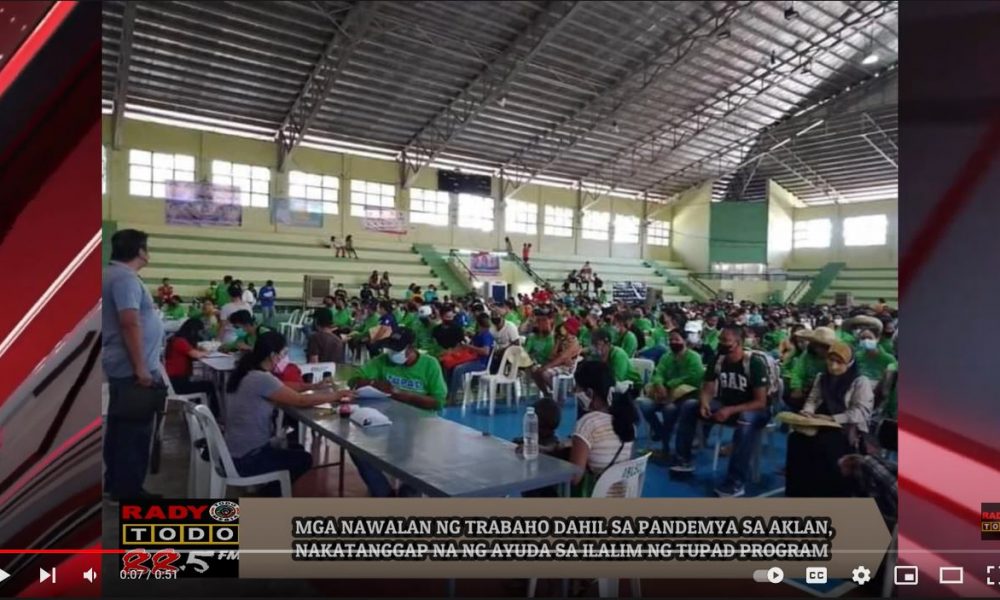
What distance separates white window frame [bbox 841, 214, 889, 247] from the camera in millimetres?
1925

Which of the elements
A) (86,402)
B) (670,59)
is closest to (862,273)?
(670,59)

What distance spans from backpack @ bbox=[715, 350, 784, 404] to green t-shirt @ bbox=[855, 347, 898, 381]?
1.46 ft

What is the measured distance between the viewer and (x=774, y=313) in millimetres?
2697

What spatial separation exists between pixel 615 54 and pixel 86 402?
285 centimetres

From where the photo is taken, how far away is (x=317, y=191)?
7.12 feet

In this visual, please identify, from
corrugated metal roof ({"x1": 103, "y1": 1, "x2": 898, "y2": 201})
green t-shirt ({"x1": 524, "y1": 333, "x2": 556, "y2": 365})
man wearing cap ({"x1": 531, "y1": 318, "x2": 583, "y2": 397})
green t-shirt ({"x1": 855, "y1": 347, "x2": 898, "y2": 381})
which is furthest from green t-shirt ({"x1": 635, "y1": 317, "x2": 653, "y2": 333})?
green t-shirt ({"x1": 855, "y1": 347, "x2": 898, "y2": 381})

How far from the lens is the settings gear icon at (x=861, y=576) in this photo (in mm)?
1871

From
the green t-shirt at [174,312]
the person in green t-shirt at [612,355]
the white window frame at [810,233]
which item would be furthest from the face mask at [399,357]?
the white window frame at [810,233]

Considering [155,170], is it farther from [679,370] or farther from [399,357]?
[679,370]

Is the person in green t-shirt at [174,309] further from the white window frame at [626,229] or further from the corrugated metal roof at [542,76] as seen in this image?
the white window frame at [626,229]

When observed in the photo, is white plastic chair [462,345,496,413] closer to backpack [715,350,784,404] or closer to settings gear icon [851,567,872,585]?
backpack [715,350,784,404]

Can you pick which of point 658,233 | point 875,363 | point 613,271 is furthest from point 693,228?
point 875,363

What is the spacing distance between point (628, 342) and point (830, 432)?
1.21 metres

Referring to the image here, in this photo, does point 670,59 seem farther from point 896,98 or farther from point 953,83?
point 953,83
